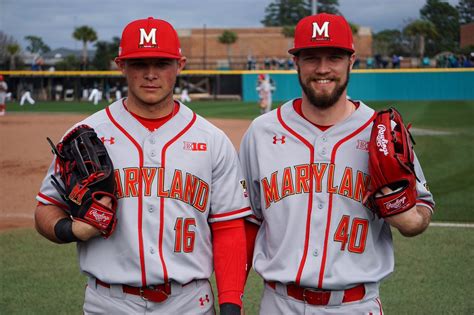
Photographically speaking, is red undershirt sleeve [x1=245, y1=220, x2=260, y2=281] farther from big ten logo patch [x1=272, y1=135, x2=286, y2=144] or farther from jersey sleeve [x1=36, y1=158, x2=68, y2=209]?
jersey sleeve [x1=36, y1=158, x2=68, y2=209]

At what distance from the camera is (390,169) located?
312 centimetres

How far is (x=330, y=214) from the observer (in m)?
3.31

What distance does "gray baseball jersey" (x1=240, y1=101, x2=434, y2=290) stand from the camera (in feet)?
10.8


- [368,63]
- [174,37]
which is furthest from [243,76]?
[174,37]

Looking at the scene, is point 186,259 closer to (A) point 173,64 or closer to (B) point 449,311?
(A) point 173,64

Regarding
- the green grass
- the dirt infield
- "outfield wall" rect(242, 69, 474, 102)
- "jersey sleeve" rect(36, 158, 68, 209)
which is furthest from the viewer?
"outfield wall" rect(242, 69, 474, 102)

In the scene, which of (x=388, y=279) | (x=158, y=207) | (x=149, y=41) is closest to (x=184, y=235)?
(x=158, y=207)

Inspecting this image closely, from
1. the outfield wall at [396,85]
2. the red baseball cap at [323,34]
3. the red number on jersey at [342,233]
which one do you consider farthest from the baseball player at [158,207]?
the outfield wall at [396,85]

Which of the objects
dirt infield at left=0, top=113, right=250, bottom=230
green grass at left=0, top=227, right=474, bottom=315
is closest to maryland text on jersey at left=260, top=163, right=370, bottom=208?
green grass at left=0, top=227, right=474, bottom=315

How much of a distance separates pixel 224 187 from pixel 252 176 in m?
0.24

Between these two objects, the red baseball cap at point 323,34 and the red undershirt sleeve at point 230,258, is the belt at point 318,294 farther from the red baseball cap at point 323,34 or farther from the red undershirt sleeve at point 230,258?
the red baseball cap at point 323,34

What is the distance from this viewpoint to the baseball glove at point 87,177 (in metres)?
3.10

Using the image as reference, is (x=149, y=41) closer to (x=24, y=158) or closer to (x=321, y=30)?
(x=321, y=30)

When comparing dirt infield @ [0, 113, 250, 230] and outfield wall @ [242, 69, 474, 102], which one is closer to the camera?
dirt infield @ [0, 113, 250, 230]
